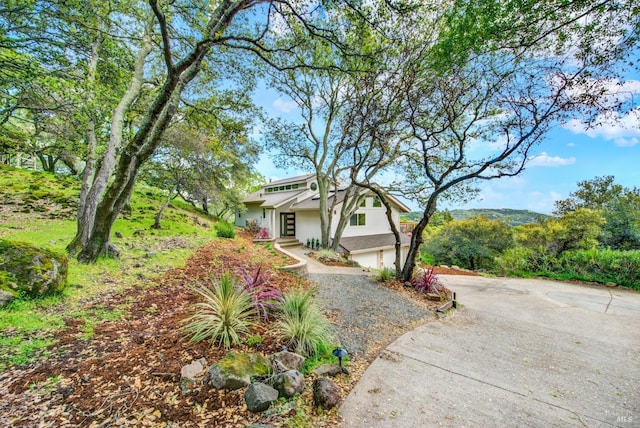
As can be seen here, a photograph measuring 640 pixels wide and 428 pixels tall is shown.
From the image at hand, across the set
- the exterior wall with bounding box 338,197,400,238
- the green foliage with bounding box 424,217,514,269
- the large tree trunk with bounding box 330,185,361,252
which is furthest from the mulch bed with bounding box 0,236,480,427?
the green foliage with bounding box 424,217,514,269

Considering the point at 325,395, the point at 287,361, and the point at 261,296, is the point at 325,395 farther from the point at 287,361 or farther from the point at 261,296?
the point at 261,296

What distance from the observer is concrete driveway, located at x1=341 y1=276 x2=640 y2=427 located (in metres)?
2.52

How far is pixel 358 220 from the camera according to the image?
18281 millimetres

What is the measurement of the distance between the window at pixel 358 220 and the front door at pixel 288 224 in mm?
4642

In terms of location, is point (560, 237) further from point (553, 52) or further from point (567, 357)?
point (567, 357)

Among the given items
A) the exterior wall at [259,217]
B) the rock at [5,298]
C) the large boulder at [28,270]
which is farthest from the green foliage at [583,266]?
the rock at [5,298]

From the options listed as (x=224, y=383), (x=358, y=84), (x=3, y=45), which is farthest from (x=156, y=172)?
(x=224, y=383)

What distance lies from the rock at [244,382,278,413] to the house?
12735 mm

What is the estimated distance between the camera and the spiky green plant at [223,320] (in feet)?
10.9

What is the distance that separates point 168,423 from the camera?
2125mm

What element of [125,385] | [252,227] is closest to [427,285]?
[125,385]

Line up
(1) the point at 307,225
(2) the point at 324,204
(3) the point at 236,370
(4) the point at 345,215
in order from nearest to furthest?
(3) the point at 236,370
(2) the point at 324,204
(4) the point at 345,215
(1) the point at 307,225

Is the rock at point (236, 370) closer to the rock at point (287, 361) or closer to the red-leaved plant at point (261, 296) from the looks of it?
the rock at point (287, 361)

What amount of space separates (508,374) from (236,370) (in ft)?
11.4
